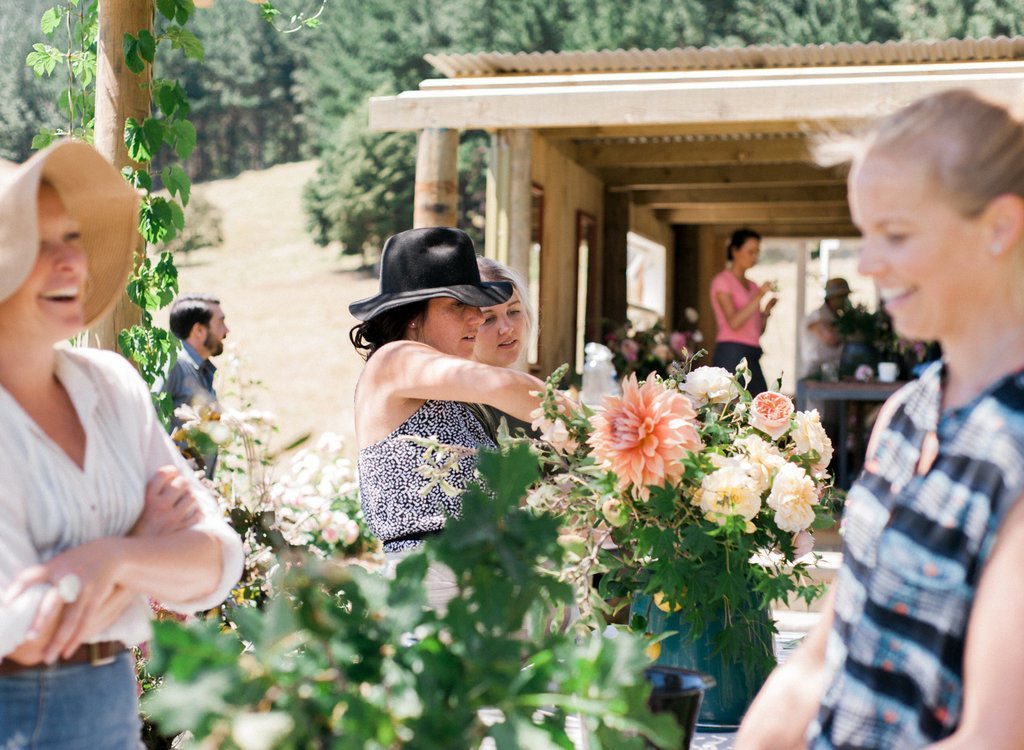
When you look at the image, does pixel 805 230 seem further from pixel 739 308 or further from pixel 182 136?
pixel 182 136

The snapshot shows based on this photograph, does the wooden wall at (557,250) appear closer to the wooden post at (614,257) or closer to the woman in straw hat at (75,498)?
the wooden post at (614,257)

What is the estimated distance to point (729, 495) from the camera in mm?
1828

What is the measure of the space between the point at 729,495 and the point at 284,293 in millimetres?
32828

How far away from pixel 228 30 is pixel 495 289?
42751mm

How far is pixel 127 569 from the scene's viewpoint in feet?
4.19

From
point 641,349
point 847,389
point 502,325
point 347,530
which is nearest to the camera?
point 502,325

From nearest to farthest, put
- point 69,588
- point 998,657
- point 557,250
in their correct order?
point 998,657 → point 69,588 → point 557,250

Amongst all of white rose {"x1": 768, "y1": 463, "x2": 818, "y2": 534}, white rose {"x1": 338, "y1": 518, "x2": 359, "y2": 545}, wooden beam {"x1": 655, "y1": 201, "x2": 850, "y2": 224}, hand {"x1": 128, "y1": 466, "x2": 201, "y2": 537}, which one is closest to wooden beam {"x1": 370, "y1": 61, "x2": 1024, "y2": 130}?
white rose {"x1": 338, "y1": 518, "x2": 359, "y2": 545}

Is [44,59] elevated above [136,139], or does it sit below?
above

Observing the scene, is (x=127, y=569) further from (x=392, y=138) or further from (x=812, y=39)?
(x=392, y=138)

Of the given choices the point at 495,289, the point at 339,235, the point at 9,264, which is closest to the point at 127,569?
the point at 9,264

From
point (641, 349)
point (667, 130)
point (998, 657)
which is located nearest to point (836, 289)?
point (641, 349)

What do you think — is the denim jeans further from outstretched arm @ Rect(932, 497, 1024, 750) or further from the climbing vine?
the climbing vine

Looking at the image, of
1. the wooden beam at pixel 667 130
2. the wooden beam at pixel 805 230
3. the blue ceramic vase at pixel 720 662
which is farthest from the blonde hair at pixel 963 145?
the wooden beam at pixel 805 230
